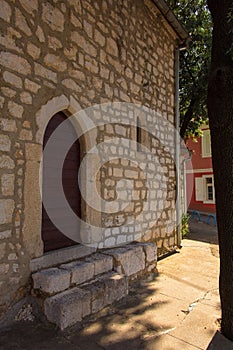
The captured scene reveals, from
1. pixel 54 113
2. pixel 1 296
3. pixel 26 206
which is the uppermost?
pixel 54 113

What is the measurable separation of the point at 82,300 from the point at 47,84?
7.58 feet

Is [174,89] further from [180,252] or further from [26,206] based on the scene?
[26,206]

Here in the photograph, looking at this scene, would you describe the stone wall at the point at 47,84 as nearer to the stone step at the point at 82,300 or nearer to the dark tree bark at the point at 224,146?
the stone step at the point at 82,300

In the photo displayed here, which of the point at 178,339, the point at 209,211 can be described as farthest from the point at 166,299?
the point at 209,211

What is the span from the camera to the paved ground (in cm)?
225

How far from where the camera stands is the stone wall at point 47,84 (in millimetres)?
2529

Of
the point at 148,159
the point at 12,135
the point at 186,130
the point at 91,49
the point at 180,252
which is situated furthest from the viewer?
the point at 186,130

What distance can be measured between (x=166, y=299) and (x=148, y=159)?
2.52 meters

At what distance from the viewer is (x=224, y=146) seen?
242 centimetres

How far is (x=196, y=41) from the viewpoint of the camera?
8750mm

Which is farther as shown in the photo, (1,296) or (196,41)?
(196,41)

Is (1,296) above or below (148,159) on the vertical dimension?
below

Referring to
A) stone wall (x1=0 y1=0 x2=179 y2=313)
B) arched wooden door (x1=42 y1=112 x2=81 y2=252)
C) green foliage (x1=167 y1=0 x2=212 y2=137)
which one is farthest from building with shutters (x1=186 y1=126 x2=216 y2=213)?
arched wooden door (x1=42 y1=112 x2=81 y2=252)

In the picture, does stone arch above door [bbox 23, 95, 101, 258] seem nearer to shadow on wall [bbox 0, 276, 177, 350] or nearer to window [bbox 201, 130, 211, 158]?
shadow on wall [bbox 0, 276, 177, 350]
